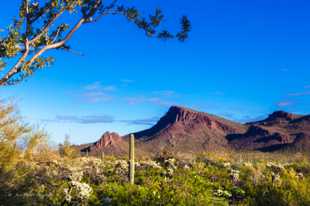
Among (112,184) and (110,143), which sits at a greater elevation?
(110,143)

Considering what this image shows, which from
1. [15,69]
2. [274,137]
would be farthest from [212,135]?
[15,69]

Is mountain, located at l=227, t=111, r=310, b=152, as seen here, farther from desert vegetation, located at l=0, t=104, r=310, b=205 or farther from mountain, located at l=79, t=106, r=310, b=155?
desert vegetation, located at l=0, t=104, r=310, b=205

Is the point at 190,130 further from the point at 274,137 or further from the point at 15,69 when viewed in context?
the point at 15,69

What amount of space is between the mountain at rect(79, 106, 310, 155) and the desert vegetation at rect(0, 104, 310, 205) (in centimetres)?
7242

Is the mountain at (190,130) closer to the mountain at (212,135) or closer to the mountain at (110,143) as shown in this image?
the mountain at (212,135)

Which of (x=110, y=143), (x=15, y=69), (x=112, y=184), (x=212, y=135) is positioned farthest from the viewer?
(x=212, y=135)

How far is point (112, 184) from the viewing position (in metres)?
17.8

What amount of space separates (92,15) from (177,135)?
341 ft

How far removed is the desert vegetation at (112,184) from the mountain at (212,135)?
238 feet

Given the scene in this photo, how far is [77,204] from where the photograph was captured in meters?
15.5

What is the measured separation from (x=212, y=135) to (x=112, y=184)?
100870mm

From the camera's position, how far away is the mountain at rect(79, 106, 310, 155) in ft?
331

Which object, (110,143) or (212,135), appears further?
(212,135)

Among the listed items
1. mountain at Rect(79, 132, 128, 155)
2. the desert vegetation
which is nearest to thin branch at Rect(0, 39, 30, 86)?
the desert vegetation
